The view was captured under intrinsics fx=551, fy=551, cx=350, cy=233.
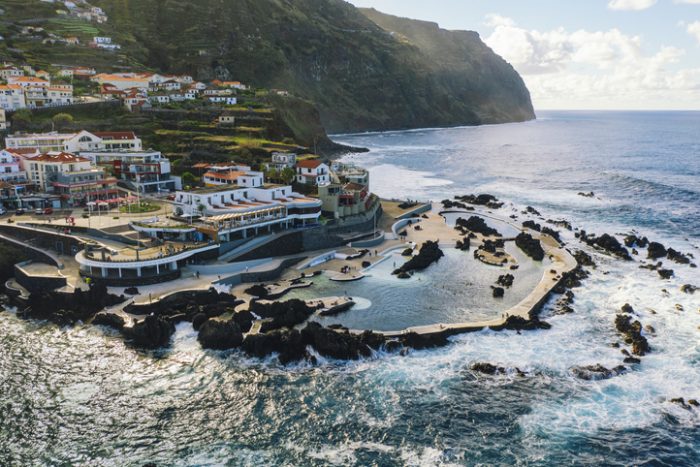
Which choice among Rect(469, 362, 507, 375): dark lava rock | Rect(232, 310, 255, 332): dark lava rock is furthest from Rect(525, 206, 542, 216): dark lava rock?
Rect(232, 310, 255, 332): dark lava rock

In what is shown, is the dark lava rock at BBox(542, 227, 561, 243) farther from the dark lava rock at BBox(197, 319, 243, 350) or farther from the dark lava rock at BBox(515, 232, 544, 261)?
the dark lava rock at BBox(197, 319, 243, 350)

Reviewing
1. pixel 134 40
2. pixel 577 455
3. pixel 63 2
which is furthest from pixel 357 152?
pixel 577 455

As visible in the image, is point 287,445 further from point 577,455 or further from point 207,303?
point 207,303

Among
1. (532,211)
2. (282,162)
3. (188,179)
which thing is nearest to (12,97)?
(188,179)

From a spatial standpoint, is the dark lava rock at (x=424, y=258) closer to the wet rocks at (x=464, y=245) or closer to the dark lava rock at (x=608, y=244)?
the wet rocks at (x=464, y=245)

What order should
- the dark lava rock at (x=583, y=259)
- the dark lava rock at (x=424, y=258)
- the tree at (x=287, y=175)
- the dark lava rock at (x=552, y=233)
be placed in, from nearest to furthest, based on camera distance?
the dark lava rock at (x=424, y=258)
the dark lava rock at (x=583, y=259)
the dark lava rock at (x=552, y=233)
the tree at (x=287, y=175)

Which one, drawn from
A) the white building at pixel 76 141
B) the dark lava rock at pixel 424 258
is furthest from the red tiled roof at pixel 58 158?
the dark lava rock at pixel 424 258

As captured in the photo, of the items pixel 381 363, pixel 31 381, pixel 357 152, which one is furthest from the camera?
pixel 357 152
